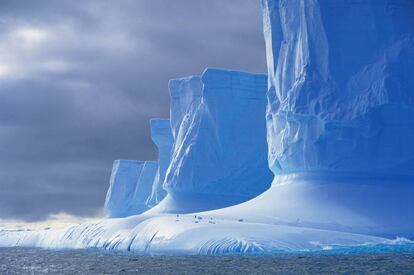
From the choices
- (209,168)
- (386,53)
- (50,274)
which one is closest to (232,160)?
(209,168)

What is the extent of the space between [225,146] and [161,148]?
10069mm

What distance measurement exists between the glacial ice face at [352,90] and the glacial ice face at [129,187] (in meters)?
26.1

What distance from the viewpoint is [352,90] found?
25.9m

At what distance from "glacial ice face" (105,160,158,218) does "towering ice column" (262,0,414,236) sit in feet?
85.9

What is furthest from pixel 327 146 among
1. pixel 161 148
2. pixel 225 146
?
pixel 161 148

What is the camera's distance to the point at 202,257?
2244 cm

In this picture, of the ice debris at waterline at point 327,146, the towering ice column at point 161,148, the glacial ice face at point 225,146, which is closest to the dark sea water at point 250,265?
the ice debris at waterline at point 327,146

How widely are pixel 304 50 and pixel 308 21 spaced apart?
1.05 m

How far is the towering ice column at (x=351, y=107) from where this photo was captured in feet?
83.4

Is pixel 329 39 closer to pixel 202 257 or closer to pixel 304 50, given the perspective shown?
pixel 304 50

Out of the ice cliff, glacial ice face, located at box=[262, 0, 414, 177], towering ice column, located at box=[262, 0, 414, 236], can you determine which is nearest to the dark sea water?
towering ice column, located at box=[262, 0, 414, 236]

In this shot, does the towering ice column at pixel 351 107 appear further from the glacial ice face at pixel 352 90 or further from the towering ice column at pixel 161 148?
the towering ice column at pixel 161 148

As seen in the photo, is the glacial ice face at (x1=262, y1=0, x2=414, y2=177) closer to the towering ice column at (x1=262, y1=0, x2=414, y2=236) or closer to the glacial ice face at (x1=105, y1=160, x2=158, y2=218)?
the towering ice column at (x1=262, y1=0, x2=414, y2=236)

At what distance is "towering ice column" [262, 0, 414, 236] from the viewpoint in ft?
83.4
